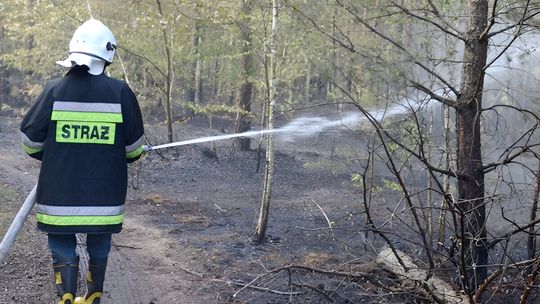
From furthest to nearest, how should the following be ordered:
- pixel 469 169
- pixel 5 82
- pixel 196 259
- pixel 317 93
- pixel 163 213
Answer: pixel 317 93 → pixel 5 82 → pixel 163 213 → pixel 196 259 → pixel 469 169

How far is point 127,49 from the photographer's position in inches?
547

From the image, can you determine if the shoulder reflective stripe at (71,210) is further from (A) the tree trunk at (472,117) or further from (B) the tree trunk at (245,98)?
(B) the tree trunk at (245,98)

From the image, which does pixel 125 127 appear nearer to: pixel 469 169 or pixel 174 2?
pixel 469 169

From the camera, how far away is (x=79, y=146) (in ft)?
13.8

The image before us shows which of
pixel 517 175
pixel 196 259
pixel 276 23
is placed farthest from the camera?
pixel 517 175

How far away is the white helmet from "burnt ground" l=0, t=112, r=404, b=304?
2.25 m

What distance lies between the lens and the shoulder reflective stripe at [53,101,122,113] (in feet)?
13.6

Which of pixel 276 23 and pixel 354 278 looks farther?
pixel 276 23

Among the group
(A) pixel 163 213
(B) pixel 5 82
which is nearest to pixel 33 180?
(A) pixel 163 213

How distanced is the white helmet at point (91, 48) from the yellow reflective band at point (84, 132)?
396 millimetres

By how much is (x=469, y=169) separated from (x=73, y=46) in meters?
4.30

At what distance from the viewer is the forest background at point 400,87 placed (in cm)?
565

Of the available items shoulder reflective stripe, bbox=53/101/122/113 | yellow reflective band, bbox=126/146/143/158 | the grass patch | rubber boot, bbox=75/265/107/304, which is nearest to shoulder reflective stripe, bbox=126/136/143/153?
yellow reflective band, bbox=126/146/143/158

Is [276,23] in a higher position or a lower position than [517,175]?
higher
